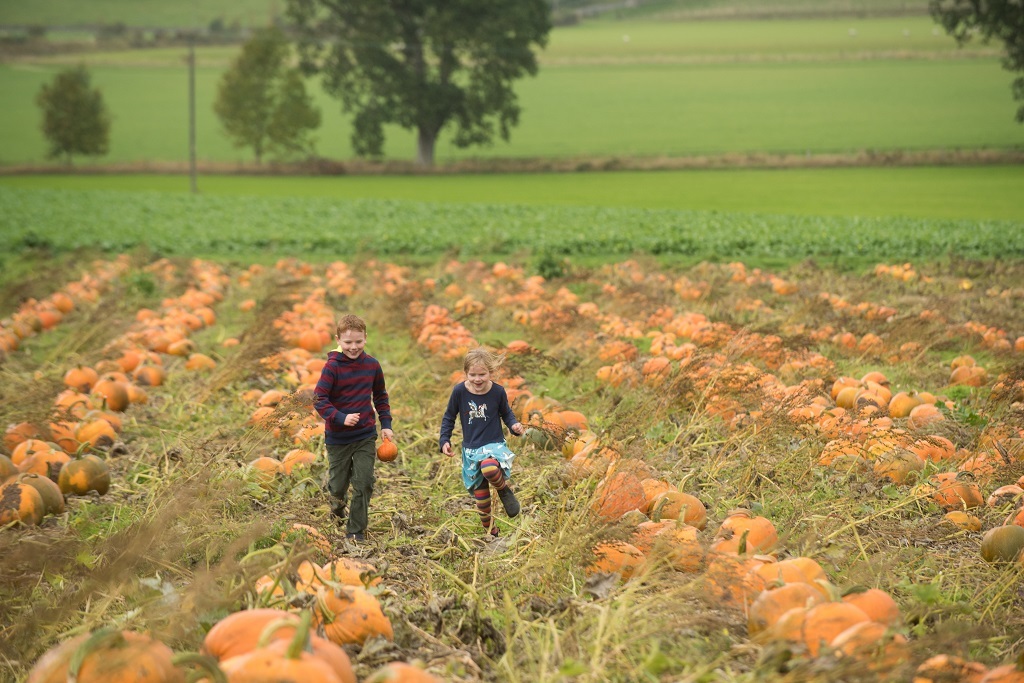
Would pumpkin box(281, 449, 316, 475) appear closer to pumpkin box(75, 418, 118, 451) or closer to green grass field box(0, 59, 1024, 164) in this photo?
pumpkin box(75, 418, 118, 451)

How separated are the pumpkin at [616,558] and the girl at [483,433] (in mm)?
1073

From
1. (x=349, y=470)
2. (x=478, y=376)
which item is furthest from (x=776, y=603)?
(x=349, y=470)

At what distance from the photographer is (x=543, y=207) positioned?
29516mm

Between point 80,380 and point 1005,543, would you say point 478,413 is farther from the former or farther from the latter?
point 80,380

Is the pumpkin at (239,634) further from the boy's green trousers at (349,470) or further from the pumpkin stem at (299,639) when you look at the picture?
the boy's green trousers at (349,470)

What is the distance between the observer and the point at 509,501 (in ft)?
17.8

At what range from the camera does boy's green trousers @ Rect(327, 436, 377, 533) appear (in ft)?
18.2

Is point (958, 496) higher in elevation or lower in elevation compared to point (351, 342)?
lower

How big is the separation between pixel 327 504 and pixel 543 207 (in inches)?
954

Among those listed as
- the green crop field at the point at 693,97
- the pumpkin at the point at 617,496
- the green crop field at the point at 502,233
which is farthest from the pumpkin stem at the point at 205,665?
the green crop field at the point at 693,97

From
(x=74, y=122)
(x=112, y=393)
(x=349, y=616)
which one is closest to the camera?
(x=349, y=616)

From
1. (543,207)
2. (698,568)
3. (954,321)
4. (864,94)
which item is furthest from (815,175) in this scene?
(698,568)

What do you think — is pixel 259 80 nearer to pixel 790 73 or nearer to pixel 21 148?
pixel 21 148

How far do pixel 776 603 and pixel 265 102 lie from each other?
69083 millimetres
